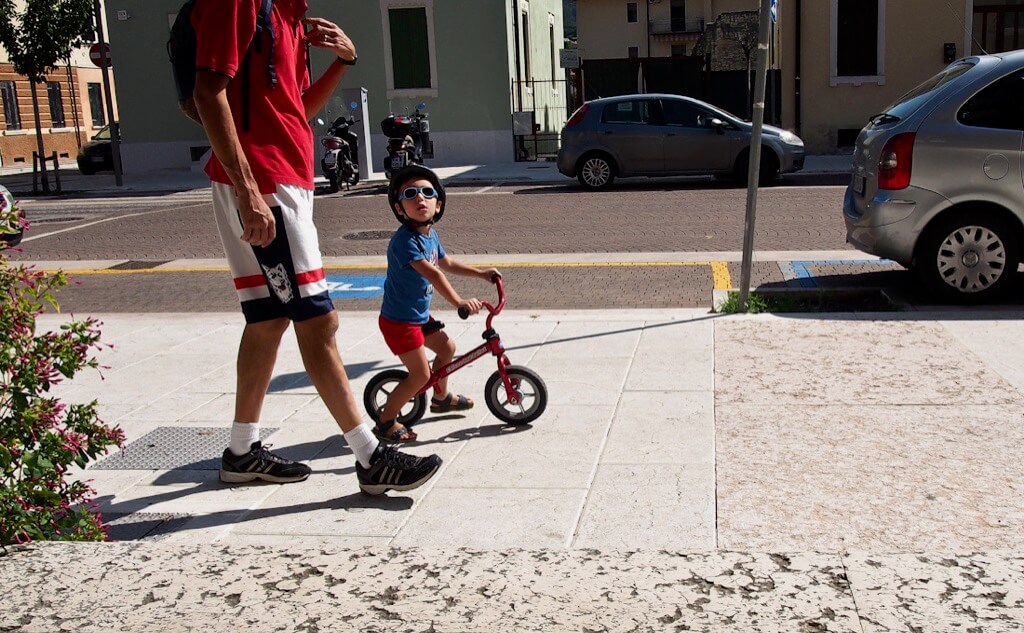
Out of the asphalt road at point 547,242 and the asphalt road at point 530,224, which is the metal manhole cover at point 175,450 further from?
the asphalt road at point 530,224

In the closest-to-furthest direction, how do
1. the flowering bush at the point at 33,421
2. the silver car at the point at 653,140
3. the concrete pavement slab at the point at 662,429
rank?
the flowering bush at the point at 33,421 → the concrete pavement slab at the point at 662,429 → the silver car at the point at 653,140

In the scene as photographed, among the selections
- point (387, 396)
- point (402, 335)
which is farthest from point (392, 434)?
point (402, 335)

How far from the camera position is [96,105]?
44.6 meters

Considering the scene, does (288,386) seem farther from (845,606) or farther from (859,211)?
(859,211)

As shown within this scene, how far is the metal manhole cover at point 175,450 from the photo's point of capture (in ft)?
16.7

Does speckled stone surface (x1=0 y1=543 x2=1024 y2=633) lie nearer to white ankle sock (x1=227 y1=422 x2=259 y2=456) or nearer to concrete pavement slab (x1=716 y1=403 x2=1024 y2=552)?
concrete pavement slab (x1=716 y1=403 x2=1024 y2=552)

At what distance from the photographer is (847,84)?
76.0ft

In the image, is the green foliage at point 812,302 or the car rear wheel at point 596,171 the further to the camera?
the car rear wheel at point 596,171

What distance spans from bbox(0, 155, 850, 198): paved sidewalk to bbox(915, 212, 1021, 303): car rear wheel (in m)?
11.5

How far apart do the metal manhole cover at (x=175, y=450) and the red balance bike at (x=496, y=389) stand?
0.59 metres

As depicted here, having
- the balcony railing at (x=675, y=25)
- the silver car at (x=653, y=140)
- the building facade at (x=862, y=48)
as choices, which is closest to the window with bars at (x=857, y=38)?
the building facade at (x=862, y=48)

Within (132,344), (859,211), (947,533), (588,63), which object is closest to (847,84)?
(588,63)

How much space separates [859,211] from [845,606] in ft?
19.9

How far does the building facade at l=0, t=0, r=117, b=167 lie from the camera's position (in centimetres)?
3838
